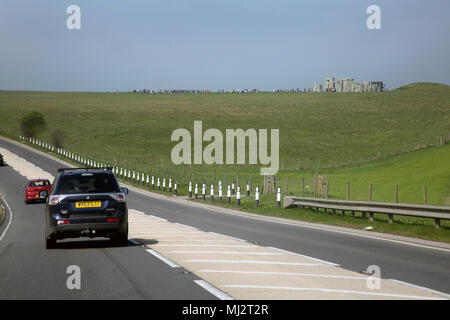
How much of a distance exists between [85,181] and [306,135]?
303 ft

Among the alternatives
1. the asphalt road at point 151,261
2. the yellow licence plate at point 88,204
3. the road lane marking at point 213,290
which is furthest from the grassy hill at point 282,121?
the road lane marking at point 213,290

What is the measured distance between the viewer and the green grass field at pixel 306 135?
44.5 meters

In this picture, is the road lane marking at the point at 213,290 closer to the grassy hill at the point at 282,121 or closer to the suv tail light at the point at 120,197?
the suv tail light at the point at 120,197

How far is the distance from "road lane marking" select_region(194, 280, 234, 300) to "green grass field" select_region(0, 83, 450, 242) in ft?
29.9

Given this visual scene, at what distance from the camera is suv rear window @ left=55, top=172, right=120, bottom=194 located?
14.4 metres

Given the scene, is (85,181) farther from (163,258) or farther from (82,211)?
(163,258)

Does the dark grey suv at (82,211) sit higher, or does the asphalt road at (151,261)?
the dark grey suv at (82,211)

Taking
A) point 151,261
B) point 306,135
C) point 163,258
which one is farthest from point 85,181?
point 306,135

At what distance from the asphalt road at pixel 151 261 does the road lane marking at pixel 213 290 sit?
125 millimetres

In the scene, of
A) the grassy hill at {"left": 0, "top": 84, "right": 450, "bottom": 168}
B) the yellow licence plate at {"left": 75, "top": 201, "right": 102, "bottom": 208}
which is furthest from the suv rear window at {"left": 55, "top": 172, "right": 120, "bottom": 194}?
the grassy hill at {"left": 0, "top": 84, "right": 450, "bottom": 168}

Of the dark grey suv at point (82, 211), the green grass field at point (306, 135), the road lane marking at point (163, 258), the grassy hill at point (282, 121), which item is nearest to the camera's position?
the road lane marking at point (163, 258)

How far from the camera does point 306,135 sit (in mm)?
105875
